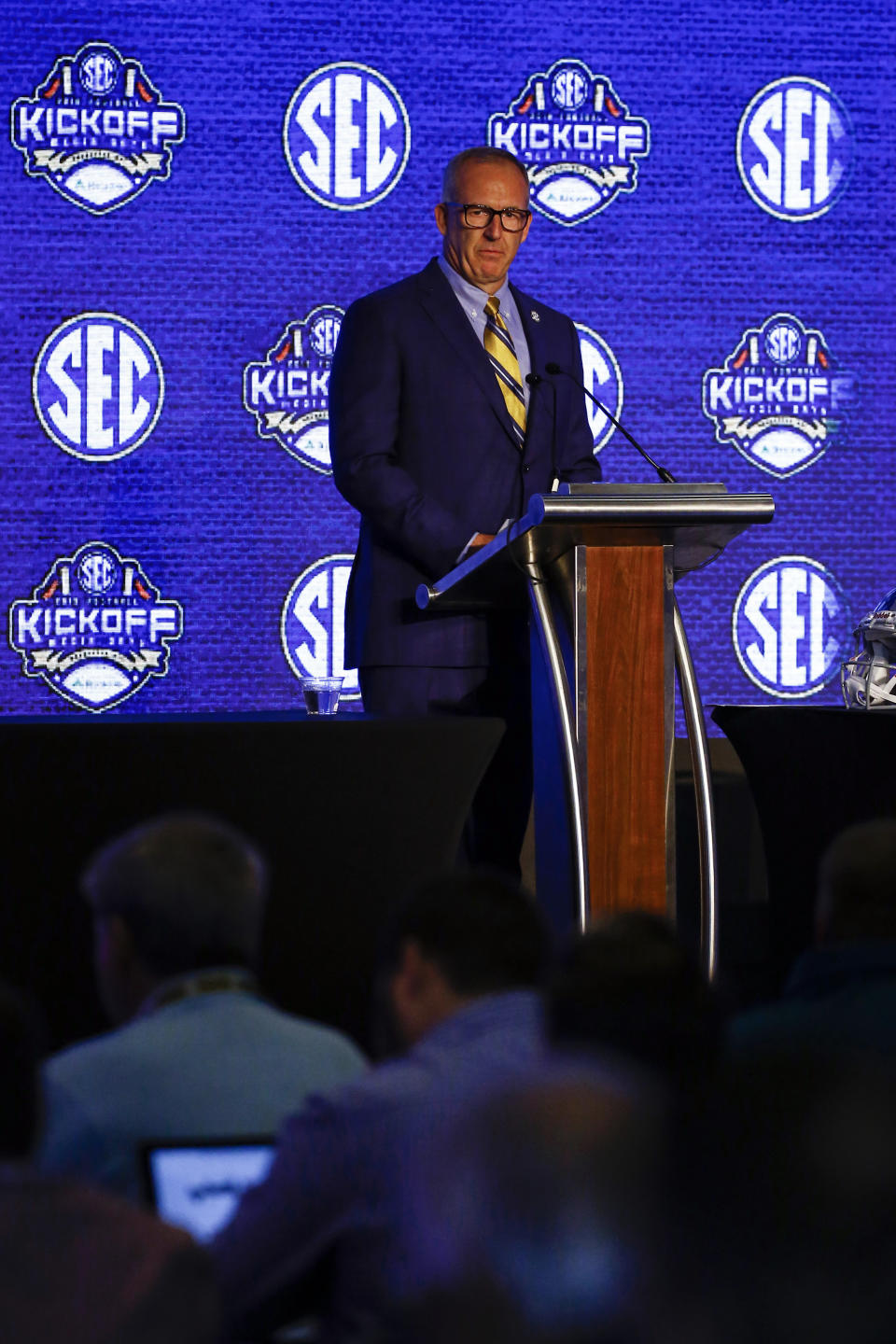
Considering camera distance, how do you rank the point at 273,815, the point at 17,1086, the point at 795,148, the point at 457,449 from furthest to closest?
the point at 795,148 < the point at 457,449 < the point at 273,815 < the point at 17,1086

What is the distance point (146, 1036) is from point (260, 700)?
3054mm

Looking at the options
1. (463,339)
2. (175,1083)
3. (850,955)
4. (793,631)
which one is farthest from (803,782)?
(793,631)

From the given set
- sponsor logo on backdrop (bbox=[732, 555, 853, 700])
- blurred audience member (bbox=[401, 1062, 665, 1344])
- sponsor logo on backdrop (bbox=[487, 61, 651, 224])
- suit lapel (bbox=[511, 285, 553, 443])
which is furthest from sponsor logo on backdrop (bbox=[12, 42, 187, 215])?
blurred audience member (bbox=[401, 1062, 665, 1344])

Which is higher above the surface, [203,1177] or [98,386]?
[98,386]

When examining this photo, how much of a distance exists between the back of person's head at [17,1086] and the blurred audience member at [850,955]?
0.37 metres

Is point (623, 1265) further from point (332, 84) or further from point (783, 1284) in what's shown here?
point (332, 84)

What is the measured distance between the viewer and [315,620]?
4.26m

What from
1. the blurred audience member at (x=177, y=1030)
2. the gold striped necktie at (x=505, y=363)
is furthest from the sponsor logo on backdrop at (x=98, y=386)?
the blurred audience member at (x=177, y=1030)

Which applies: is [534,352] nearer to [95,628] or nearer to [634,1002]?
[95,628]

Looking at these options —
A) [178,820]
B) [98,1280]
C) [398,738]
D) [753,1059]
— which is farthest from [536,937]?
[398,738]

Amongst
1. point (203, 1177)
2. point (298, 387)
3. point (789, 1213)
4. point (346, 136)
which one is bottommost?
point (203, 1177)

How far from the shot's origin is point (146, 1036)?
1211mm

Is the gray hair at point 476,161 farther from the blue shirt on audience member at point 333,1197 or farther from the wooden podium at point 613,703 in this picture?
the blue shirt on audience member at point 333,1197

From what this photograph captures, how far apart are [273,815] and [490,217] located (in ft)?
3.89
